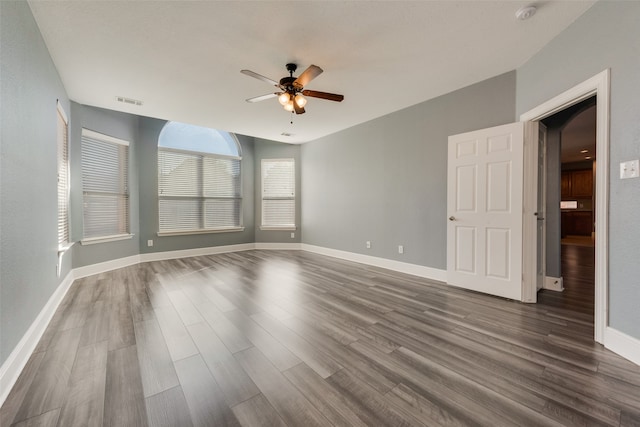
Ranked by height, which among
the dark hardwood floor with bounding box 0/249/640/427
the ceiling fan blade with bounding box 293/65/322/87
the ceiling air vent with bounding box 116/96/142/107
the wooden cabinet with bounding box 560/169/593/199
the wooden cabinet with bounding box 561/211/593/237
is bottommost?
Result: the dark hardwood floor with bounding box 0/249/640/427

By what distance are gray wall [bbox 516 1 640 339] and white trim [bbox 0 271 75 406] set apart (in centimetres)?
402

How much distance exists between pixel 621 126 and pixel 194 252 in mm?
6566

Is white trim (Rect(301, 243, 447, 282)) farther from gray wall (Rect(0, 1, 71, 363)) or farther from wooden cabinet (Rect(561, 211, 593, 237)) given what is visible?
wooden cabinet (Rect(561, 211, 593, 237))

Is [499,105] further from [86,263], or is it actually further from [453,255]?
[86,263]

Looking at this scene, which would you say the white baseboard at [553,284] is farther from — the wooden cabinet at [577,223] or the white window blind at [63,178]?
the wooden cabinet at [577,223]

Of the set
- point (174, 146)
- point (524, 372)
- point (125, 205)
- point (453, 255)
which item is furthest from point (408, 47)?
point (125, 205)

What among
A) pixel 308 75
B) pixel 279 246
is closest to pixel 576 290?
pixel 308 75

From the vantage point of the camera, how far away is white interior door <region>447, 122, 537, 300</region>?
2.90 meters

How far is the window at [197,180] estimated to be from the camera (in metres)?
5.32

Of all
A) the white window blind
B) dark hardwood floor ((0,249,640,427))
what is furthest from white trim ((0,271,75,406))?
the white window blind

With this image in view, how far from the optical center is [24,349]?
5.88ft

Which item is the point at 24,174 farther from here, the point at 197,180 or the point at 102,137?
the point at 197,180

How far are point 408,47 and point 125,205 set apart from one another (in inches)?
212

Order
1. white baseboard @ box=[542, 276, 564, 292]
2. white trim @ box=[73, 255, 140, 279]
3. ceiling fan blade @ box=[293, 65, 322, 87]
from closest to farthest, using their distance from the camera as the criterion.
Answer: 1. ceiling fan blade @ box=[293, 65, 322, 87]
2. white baseboard @ box=[542, 276, 564, 292]
3. white trim @ box=[73, 255, 140, 279]
